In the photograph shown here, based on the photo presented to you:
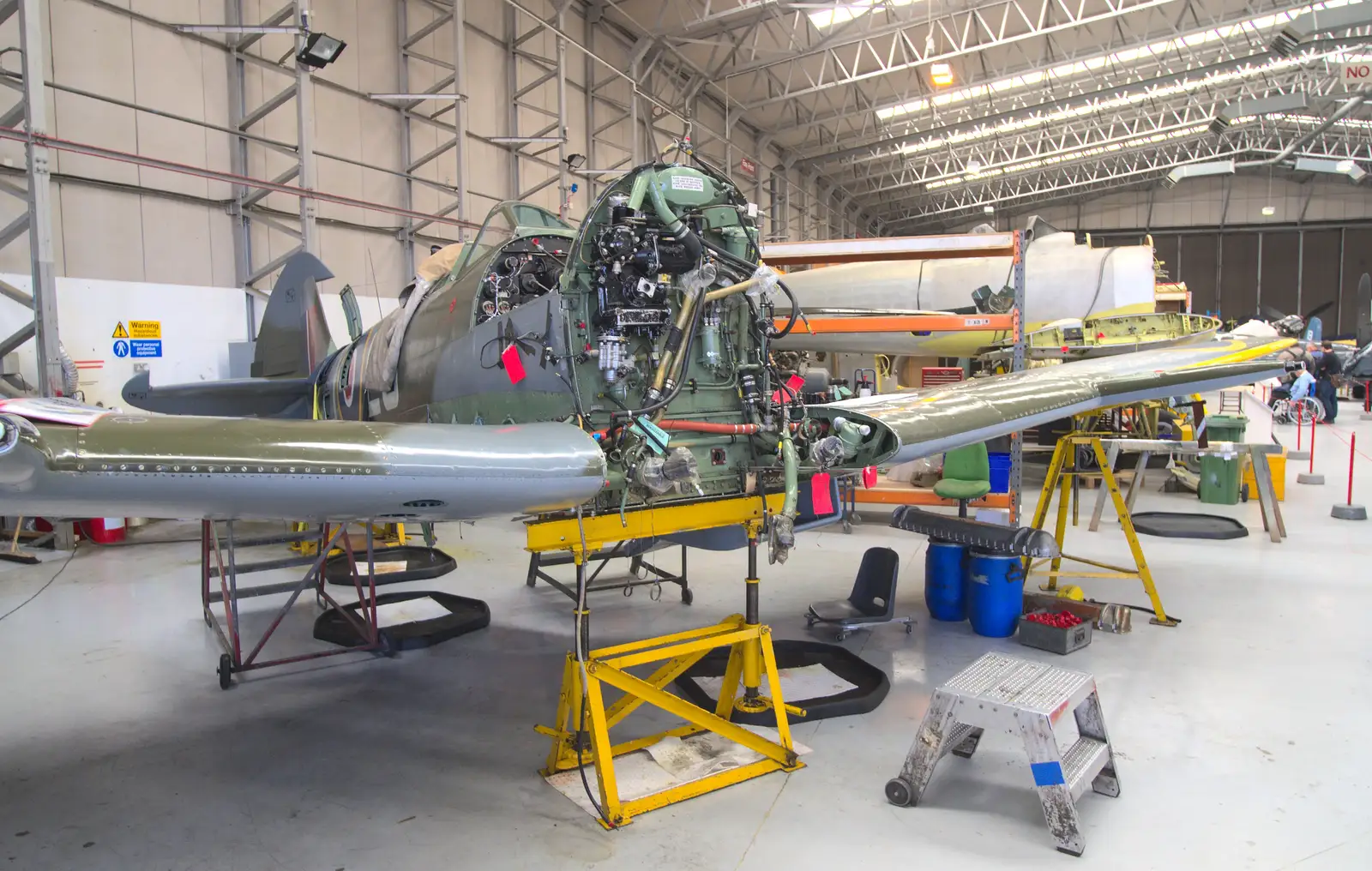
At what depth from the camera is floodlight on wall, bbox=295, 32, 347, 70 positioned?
8.90 m

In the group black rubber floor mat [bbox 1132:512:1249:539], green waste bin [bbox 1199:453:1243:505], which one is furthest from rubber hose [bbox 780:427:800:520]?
green waste bin [bbox 1199:453:1243:505]

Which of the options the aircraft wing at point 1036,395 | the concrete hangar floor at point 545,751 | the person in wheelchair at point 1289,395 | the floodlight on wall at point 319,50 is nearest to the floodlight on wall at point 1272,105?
the person in wheelchair at point 1289,395

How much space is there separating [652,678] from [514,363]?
1610 millimetres

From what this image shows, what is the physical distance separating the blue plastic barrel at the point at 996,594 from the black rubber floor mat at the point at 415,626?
128 inches

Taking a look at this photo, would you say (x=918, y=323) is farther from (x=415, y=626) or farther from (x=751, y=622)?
(x=415, y=626)

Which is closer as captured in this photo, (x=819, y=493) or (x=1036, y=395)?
(x=819, y=493)

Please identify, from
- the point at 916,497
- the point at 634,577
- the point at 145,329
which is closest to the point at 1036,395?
the point at 634,577

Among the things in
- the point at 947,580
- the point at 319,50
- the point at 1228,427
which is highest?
the point at 319,50

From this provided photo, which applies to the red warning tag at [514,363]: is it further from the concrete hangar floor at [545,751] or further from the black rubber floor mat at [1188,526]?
the black rubber floor mat at [1188,526]

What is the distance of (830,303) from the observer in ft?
40.3

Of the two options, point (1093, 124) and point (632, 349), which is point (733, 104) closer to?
point (1093, 124)

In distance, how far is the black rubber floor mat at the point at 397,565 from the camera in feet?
22.5

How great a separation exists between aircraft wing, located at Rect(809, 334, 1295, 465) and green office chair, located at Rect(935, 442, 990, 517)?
4.99 ft

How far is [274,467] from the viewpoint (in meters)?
2.56
